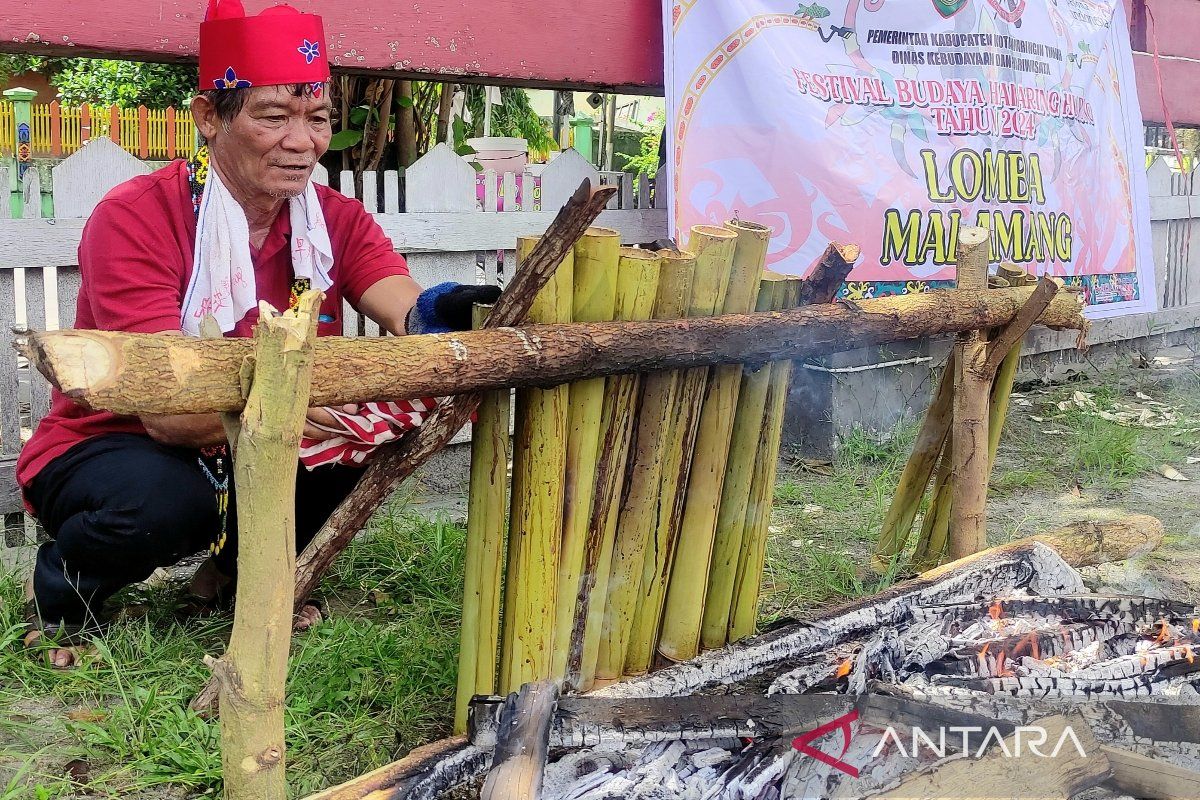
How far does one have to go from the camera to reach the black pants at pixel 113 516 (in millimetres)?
2623

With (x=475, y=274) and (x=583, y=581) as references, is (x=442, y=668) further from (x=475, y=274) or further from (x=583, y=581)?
(x=475, y=274)

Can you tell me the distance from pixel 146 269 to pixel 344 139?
8.28ft

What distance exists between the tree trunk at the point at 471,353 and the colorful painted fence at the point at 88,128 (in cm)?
1467

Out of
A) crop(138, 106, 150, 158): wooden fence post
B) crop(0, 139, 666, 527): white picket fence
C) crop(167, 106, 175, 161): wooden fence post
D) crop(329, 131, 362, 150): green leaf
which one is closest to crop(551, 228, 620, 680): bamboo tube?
crop(0, 139, 666, 527): white picket fence

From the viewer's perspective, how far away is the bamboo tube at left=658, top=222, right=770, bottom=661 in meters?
2.57

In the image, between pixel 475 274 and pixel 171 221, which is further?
pixel 475 274

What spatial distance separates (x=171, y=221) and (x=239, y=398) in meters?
1.14

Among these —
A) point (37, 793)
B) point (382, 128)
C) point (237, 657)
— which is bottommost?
point (37, 793)

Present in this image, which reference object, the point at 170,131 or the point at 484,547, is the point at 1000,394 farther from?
the point at 170,131

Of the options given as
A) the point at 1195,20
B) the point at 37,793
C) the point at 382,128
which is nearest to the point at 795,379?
the point at 382,128

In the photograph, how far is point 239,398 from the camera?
→ 1710 millimetres

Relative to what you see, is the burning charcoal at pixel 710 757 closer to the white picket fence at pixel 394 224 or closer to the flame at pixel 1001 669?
the flame at pixel 1001 669

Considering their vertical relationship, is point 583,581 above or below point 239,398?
below

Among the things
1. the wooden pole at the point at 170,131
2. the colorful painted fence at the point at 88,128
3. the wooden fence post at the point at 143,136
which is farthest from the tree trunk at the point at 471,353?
the wooden fence post at the point at 143,136
